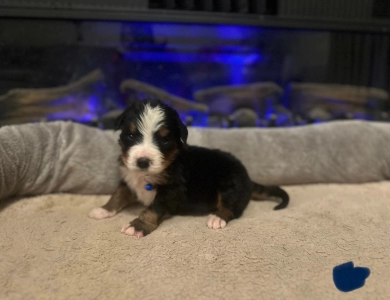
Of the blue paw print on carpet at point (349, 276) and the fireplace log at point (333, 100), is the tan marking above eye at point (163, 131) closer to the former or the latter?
the blue paw print on carpet at point (349, 276)

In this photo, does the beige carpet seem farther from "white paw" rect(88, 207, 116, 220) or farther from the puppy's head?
the puppy's head

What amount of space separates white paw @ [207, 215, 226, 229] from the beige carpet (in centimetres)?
3

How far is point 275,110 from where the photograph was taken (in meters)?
3.14

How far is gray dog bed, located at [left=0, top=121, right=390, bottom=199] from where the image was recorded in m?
2.15

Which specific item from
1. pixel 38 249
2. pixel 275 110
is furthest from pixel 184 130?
pixel 275 110

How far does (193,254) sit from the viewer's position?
1.58 meters

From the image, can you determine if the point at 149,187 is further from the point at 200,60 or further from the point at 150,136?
the point at 200,60

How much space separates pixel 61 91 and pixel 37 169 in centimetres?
81

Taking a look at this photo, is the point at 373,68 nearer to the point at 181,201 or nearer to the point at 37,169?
the point at 181,201

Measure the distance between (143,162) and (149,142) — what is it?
0.11 meters

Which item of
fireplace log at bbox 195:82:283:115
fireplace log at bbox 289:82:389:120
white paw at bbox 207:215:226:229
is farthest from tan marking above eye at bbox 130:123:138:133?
fireplace log at bbox 289:82:389:120

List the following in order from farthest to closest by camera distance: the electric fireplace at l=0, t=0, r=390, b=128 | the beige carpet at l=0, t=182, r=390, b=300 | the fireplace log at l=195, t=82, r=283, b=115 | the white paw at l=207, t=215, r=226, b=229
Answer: the fireplace log at l=195, t=82, r=283, b=115 → the electric fireplace at l=0, t=0, r=390, b=128 → the white paw at l=207, t=215, r=226, b=229 → the beige carpet at l=0, t=182, r=390, b=300

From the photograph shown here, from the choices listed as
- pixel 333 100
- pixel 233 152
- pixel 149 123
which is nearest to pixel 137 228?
pixel 149 123

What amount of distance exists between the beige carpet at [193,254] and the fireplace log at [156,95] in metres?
1.11
